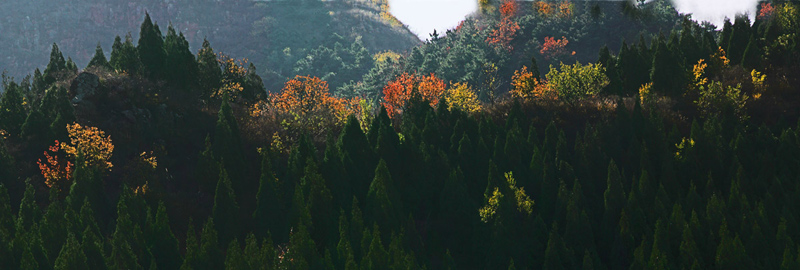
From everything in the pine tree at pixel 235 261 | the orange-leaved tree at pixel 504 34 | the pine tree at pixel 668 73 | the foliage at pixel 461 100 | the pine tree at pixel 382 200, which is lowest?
the pine tree at pixel 235 261

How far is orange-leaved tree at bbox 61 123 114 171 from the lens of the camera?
216 feet

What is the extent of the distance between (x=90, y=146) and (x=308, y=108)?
106 ft

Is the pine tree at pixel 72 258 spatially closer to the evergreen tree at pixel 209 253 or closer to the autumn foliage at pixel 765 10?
the evergreen tree at pixel 209 253

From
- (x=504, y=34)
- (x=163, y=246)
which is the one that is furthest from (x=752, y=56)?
(x=163, y=246)

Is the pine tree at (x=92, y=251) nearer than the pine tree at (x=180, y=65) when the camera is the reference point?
Yes

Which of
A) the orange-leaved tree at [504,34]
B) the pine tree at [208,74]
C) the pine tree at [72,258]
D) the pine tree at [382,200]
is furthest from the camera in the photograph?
the orange-leaved tree at [504,34]

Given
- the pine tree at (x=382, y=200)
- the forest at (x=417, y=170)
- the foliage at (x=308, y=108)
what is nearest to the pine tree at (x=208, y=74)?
the forest at (x=417, y=170)

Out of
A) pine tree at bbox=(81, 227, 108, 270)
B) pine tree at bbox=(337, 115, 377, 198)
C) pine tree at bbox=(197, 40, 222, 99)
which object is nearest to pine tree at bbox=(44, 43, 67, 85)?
pine tree at bbox=(197, 40, 222, 99)

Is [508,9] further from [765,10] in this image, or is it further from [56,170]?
[56,170]

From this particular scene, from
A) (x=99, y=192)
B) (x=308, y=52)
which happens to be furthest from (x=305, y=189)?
(x=308, y=52)

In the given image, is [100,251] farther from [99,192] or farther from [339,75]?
[339,75]

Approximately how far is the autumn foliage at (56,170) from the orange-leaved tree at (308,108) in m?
19.1

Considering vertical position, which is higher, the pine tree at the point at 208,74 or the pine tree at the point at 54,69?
the pine tree at the point at 54,69

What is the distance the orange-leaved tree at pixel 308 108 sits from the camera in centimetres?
8075
